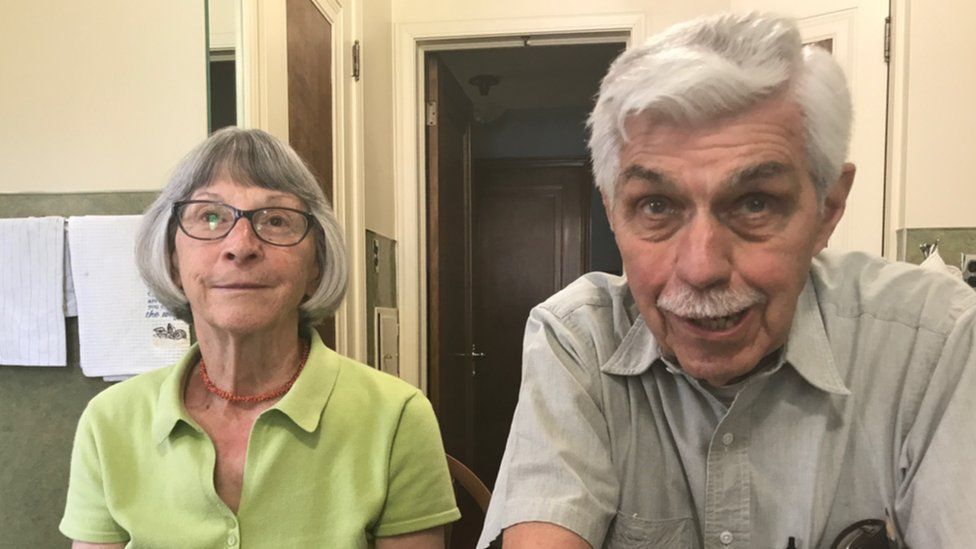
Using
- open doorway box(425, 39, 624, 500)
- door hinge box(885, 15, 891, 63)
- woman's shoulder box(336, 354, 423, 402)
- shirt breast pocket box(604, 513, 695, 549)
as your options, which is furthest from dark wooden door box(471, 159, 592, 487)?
shirt breast pocket box(604, 513, 695, 549)

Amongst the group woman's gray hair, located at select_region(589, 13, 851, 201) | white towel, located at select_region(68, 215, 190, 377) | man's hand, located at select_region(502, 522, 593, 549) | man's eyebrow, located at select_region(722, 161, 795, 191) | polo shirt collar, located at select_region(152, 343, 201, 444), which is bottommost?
man's hand, located at select_region(502, 522, 593, 549)

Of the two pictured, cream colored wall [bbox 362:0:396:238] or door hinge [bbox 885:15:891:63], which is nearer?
door hinge [bbox 885:15:891:63]

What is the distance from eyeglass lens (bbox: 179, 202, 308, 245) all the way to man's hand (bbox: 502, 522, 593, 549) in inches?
23.7

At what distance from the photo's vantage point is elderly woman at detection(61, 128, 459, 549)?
100 centimetres

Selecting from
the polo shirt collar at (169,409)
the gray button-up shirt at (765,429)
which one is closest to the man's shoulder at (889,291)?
the gray button-up shirt at (765,429)

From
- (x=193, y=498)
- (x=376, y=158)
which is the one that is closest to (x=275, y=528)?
(x=193, y=498)

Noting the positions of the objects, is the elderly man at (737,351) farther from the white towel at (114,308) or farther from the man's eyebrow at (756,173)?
the white towel at (114,308)

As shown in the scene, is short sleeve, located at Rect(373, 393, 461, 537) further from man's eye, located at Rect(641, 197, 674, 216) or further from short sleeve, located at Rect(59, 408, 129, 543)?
man's eye, located at Rect(641, 197, 674, 216)

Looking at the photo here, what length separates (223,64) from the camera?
4.25ft

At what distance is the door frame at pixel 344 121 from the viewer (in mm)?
1392

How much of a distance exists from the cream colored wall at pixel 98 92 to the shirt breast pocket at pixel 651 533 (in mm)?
1110

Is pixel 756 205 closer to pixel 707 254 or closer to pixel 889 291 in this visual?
pixel 707 254

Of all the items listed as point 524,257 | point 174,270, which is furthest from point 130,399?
point 524,257

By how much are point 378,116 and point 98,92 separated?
0.99 meters
